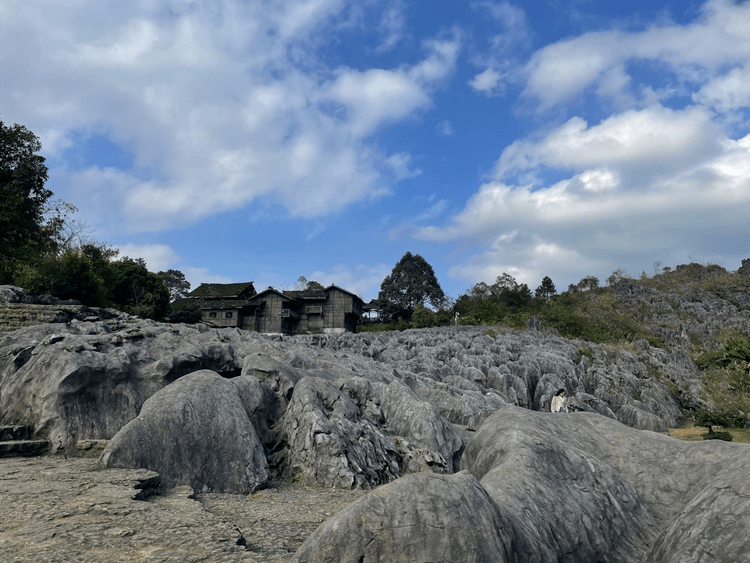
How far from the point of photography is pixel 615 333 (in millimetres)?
52094

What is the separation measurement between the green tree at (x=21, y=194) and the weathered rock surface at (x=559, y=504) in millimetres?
39446

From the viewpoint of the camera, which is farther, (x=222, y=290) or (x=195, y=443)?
(x=222, y=290)

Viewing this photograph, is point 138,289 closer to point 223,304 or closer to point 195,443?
point 223,304

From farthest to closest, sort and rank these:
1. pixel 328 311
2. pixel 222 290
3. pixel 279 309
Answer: pixel 222 290 → pixel 328 311 → pixel 279 309

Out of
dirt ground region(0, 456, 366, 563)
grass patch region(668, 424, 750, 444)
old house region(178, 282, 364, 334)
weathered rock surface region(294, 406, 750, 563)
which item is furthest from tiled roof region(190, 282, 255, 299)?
weathered rock surface region(294, 406, 750, 563)

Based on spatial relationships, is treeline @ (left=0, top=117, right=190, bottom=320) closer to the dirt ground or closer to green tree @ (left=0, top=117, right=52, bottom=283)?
green tree @ (left=0, top=117, right=52, bottom=283)

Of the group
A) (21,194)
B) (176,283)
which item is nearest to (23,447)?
(21,194)

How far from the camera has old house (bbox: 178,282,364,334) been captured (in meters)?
59.5

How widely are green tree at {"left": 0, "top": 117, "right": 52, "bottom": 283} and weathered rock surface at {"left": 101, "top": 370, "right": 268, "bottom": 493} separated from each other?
33093mm

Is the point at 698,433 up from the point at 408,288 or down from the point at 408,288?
down

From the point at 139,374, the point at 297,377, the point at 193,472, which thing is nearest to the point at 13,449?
the point at 139,374

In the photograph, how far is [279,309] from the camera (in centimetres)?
5988

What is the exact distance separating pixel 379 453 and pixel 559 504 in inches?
254

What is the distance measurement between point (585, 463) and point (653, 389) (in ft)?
113
